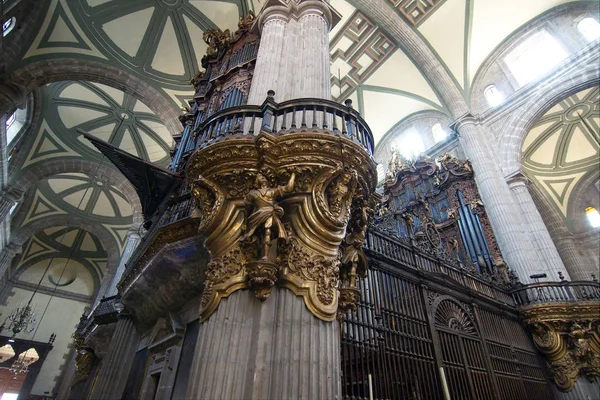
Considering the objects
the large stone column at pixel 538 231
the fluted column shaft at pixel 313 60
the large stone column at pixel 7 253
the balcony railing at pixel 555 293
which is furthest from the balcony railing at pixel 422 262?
the large stone column at pixel 7 253

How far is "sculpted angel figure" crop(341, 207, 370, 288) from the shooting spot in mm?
3754

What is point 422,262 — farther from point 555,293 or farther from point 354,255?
point 555,293

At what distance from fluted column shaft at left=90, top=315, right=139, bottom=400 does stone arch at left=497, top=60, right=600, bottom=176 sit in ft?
40.9

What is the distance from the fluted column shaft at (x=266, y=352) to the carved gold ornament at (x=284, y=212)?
141 millimetres

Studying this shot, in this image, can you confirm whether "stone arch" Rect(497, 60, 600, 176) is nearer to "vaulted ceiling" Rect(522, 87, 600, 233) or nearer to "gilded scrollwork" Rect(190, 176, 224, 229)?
"vaulted ceiling" Rect(522, 87, 600, 233)

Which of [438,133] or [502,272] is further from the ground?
[438,133]

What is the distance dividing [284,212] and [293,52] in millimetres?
3498

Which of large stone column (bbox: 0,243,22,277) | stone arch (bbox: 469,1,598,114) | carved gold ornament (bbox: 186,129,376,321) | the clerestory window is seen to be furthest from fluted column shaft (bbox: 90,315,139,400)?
the clerestory window

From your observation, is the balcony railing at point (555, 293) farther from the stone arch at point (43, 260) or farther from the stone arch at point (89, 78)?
the stone arch at point (43, 260)

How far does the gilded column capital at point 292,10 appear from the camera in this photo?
21.2 feet

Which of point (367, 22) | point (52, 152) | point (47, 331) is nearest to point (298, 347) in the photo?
point (367, 22)

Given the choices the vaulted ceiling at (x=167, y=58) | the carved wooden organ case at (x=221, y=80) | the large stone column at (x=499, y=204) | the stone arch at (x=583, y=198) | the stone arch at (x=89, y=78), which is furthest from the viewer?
the stone arch at (x=583, y=198)

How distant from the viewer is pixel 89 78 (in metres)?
11.0

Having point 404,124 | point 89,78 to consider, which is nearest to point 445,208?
point 404,124
